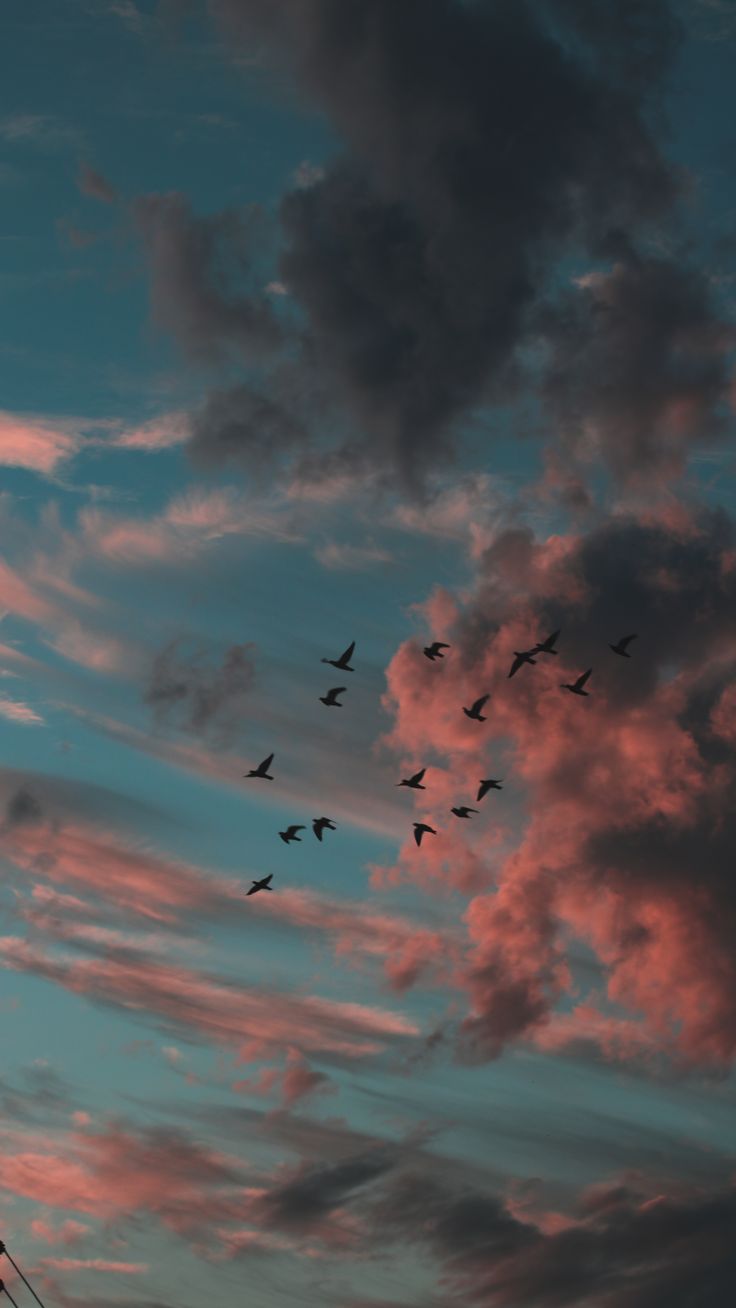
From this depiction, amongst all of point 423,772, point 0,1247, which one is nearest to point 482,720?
point 423,772

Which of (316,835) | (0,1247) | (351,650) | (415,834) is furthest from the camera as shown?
(0,1247)

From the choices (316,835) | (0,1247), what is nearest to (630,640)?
(316,835)

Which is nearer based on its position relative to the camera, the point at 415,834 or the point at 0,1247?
the point at 415,834

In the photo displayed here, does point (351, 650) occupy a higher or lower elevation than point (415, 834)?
higher

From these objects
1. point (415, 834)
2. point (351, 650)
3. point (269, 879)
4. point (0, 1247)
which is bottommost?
point (0, 1247)

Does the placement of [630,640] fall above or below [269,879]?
above

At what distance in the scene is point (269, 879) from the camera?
12925 centimetres

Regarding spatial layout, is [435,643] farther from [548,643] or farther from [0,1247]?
[0,1247]

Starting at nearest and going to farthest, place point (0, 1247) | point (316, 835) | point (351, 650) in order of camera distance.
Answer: point (351, 650) → point (316, 835) → point (0, 1247)

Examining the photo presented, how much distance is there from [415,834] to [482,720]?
16214 millimetres

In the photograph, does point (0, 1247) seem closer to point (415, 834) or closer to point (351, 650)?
point (415, 834)

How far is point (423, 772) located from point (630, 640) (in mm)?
24416

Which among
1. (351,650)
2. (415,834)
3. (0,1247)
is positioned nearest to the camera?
(351,650)

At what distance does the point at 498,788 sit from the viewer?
126875 mm
